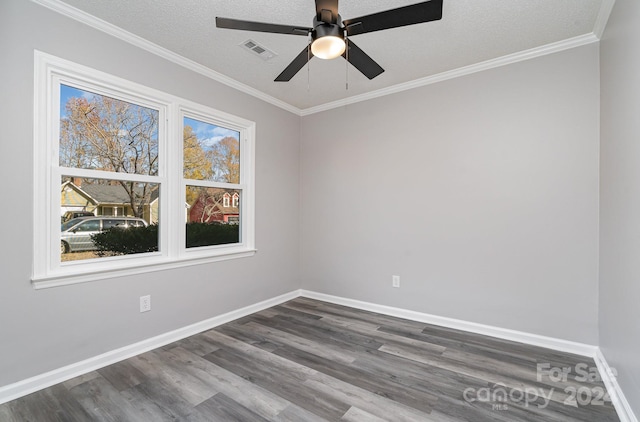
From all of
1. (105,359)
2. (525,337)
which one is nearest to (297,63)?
(105,359)

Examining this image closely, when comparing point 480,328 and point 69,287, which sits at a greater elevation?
point 69,287

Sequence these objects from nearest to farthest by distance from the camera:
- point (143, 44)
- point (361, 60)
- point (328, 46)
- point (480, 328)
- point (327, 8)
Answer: point (327, 8)
point (328, 46)
point (361, 60)
point (143, 44)
point (480, 328)

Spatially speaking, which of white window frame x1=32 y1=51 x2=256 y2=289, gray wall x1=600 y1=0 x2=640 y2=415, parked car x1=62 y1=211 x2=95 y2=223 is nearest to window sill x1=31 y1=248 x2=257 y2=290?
white window frame x1=32 y1=51 x2=256 y2=289

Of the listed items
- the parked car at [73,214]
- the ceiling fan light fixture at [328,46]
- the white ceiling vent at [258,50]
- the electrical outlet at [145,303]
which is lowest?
the electrical outlet at [145,303]

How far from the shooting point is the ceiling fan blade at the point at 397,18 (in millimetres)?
1554

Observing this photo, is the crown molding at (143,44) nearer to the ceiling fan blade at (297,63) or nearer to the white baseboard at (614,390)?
the ceiling fan blade at (297,63)

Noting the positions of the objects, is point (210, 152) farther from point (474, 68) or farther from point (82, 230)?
point (474, 68)

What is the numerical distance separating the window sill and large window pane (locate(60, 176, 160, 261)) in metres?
0.16

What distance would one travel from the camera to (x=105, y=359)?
7.77 feet

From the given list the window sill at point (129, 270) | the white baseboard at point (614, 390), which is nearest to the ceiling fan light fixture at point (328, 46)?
A: the window sill at point (129, 270)

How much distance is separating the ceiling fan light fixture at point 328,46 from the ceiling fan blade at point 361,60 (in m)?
0.16

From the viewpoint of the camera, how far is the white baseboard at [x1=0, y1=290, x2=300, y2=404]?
1970 millimetres

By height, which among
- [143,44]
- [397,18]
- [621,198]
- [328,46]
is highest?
[143,44]

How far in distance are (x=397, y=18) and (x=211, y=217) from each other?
2621 millimetres
